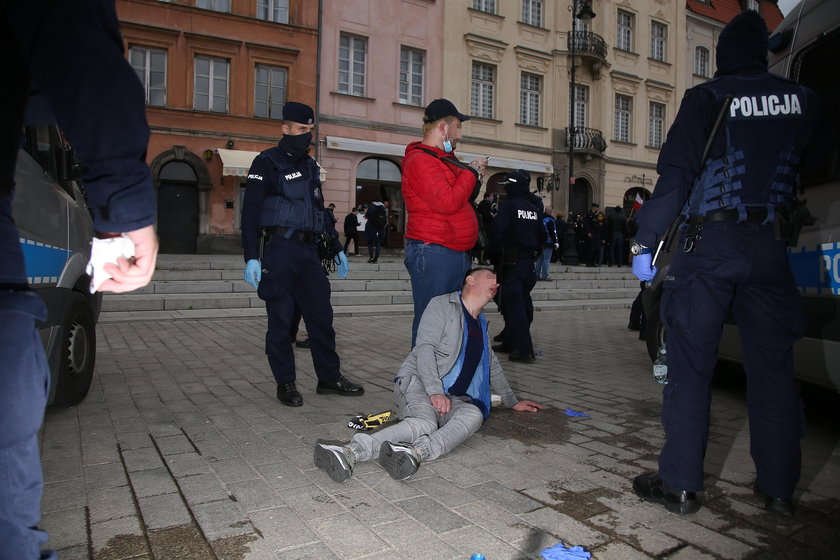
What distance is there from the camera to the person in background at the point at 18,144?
1170 millimetres

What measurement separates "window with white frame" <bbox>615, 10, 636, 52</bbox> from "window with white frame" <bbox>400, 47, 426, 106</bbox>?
32.5 ft

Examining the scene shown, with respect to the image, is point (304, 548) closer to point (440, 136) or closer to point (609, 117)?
point (440, 136)

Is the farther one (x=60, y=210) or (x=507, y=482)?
(x=60, y=210)

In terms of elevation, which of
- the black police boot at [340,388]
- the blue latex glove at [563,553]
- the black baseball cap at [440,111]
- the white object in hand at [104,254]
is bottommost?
the blue latex glove at [563,553]

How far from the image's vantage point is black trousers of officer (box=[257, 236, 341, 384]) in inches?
175

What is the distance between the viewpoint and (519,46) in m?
25.0

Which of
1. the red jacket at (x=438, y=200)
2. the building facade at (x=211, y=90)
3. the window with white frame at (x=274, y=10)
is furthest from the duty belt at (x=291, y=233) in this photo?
the window with white frame at (x=274, y=10)

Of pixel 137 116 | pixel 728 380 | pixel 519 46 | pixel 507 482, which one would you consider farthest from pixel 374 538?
pixel 519 46

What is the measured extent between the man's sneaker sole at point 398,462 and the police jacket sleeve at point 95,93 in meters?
2.00

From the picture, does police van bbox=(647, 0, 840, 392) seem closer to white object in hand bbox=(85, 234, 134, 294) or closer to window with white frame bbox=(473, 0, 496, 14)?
white object in hand bbox=(85, 234, 134, 294)

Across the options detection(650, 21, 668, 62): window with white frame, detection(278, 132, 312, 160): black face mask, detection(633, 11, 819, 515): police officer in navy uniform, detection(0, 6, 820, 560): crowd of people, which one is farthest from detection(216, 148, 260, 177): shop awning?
detection(650, 21, 668, 62): window with white frame

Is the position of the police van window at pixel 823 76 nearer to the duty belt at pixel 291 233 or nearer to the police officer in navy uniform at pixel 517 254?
the police officer in navy uniform at pixel 517 254

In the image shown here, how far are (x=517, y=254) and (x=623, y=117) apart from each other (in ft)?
79.4

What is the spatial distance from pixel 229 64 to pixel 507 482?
2024 centimetres
